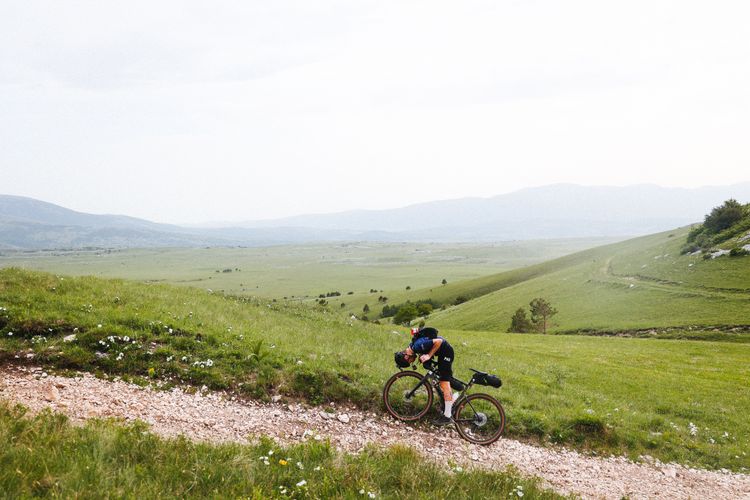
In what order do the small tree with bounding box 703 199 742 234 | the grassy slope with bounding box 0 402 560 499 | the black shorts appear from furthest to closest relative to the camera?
the small tree with bounding box 703 199 742 234
the black shorts
the grassy slope with bounding box 0 402 560 499

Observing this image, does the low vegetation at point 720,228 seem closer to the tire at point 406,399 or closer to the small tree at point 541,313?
the small tree at point 541,313

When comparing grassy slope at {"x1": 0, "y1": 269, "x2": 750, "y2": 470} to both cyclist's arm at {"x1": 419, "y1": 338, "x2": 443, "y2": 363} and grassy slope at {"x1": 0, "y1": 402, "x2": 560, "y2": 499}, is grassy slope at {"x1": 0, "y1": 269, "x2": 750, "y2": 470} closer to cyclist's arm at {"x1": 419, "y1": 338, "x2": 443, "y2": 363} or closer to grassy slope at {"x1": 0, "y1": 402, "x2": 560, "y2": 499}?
cyclist's arm at {"x1": 419, "y1": 338, "x2": 443, "y2": 363}

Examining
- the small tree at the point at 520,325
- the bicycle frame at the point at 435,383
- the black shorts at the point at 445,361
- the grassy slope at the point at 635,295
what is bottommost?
the small tree at the point at 520,325

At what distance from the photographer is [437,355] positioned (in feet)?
42.0

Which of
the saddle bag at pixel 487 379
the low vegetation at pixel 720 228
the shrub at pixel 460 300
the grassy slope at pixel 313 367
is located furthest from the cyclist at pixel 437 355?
the shrub at pixel 460 300

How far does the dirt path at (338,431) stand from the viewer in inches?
425

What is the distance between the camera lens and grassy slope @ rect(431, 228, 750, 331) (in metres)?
51.6

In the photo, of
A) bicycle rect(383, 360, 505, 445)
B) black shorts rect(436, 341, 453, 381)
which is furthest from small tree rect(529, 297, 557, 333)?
black shorts rect(436, 341, 453, 381)

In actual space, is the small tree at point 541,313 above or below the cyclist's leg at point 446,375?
below

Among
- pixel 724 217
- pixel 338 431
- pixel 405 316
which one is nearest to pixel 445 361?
pixel 338 431

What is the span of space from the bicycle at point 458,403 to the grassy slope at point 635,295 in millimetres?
48183

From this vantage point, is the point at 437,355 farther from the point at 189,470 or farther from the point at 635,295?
the point at 635,295

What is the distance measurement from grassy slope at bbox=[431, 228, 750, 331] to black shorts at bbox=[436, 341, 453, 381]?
164ft

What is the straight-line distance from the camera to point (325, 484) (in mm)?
7500
